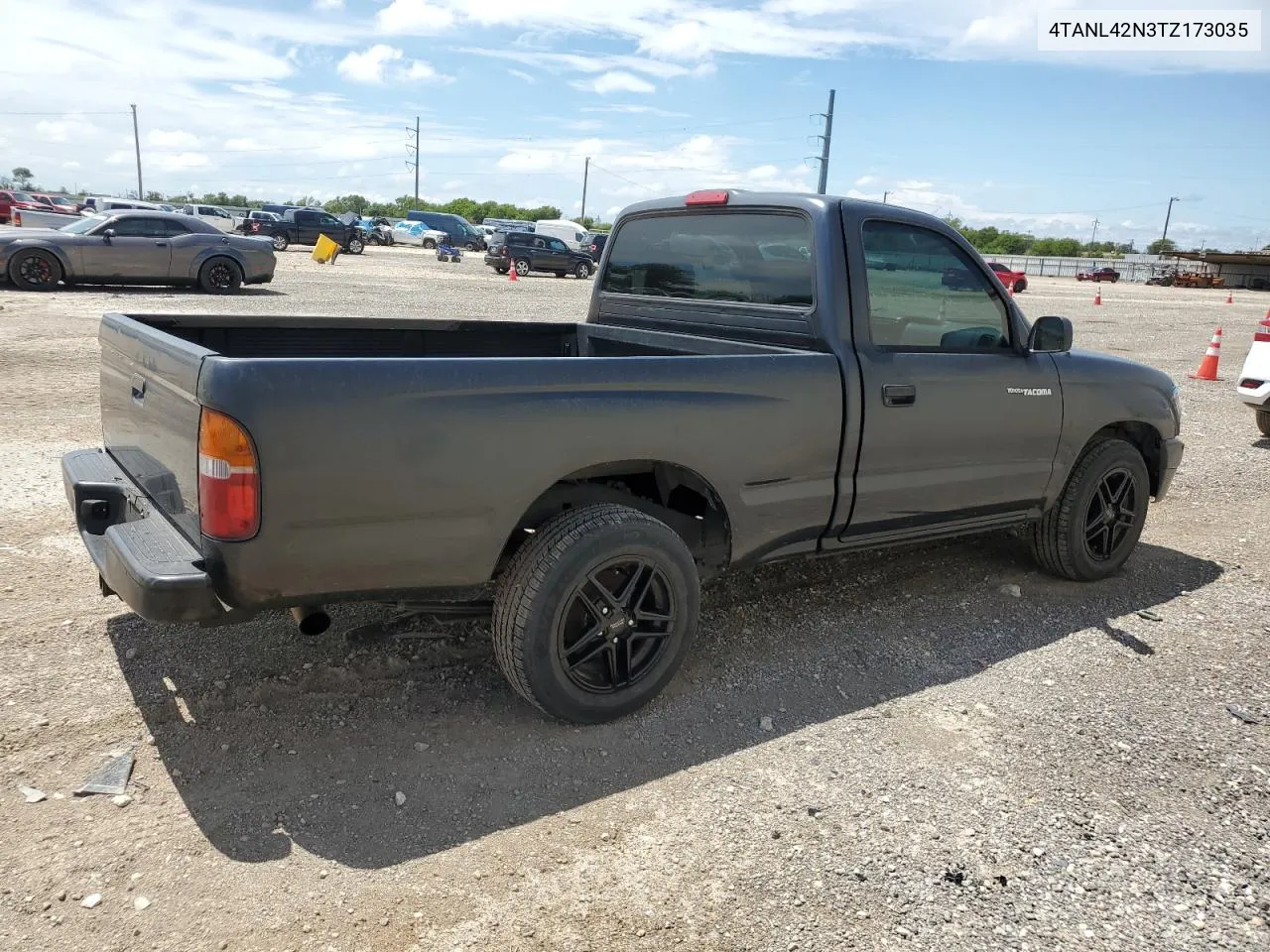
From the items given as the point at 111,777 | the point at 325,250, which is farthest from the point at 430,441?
the point at 325,250

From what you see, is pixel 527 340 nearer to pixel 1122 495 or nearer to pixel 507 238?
pixel 1122 495

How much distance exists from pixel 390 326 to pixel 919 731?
3.02 m

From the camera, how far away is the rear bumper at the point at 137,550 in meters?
2.75

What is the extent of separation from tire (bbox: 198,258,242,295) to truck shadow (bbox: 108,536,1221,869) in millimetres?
14155

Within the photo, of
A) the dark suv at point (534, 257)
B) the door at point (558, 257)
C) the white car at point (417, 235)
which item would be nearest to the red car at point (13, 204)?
the dark suv at point (534, 257)

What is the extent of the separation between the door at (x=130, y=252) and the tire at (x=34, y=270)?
471mm

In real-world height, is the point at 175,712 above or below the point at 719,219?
below

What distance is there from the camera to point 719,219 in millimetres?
4559

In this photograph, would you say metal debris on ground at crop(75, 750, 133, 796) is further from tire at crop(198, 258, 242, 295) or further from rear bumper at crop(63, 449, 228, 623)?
tire at crop(198, 258, 242, 295)

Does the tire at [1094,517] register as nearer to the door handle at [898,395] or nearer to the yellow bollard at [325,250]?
the door handle at [898,395]

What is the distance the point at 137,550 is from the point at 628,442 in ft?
5.17

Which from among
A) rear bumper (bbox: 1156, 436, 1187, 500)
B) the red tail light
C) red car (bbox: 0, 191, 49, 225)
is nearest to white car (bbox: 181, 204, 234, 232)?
red car (bbox: 0, 191, 49, 225)

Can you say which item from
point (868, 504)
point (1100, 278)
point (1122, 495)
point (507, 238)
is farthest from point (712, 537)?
point (1100, 278)

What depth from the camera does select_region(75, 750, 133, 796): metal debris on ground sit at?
9.63 ft
